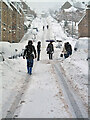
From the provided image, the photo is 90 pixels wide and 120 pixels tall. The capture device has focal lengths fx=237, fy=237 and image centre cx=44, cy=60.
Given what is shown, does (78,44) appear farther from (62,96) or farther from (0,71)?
(62,96)

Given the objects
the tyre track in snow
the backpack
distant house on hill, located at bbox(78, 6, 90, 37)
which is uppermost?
distant house on hill, located at bbox(78, 6, 90, 37)

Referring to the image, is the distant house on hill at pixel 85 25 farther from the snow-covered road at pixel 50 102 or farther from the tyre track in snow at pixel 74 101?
the snow-covered road at pixel 50 102

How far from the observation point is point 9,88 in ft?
27.5

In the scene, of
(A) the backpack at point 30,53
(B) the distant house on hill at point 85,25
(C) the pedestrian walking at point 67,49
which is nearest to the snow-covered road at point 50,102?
(A) the backpack at point 30,53

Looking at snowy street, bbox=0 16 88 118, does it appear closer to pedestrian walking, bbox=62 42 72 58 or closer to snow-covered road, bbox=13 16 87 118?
snow-covered road, bbox=13 16 87 118

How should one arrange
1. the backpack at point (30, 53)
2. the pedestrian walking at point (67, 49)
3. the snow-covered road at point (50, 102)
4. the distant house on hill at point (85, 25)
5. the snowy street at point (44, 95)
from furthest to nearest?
the distant house on hill at point (85, 25) < the pedestrian walking at point (67, 49) < the backpack at point (30, 53) < the snowy street at point (44, 95) < the snow-covered road at point (50, 102)

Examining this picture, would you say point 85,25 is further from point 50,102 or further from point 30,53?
point 50,102

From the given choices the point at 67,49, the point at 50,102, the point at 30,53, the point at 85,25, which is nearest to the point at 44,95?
the point at 50,102

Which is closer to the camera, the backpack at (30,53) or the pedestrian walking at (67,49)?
the backpack at (30,53)

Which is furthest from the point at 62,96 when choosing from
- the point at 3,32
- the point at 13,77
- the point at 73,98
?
the point at 3,32

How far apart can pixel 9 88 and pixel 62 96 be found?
6.51ft

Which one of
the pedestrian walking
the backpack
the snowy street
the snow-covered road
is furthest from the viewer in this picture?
the pedestrian walking

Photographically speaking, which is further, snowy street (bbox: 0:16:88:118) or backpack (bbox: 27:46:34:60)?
backpack (bbox: 27:46:34:60)

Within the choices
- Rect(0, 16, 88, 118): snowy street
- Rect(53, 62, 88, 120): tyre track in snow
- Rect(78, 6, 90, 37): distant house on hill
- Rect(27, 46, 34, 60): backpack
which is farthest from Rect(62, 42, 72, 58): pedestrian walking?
Rect(78, 6, 90, 37): distant house on hill
